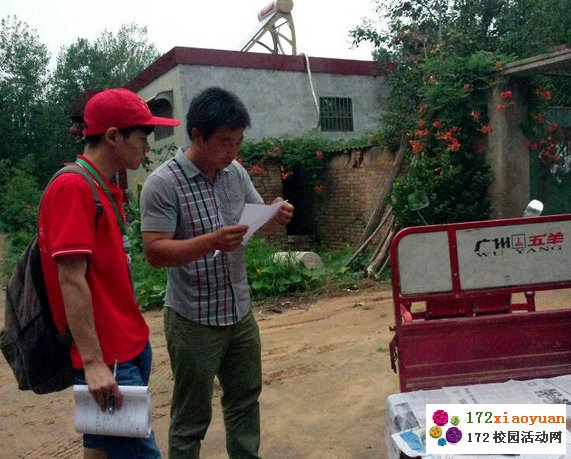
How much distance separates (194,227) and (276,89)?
11.2 meters

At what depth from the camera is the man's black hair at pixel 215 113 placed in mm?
2146

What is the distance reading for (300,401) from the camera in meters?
3.71

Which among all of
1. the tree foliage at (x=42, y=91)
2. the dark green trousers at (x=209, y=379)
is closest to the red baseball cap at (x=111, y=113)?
the dark green trousers at (x=209, y=379)

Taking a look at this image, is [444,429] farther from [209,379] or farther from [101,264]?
[101,264]

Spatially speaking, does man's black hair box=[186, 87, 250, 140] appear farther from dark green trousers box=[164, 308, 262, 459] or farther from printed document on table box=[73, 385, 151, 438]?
printed document on table box=[73, 385, 151, 438]

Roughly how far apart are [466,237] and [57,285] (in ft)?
4.94

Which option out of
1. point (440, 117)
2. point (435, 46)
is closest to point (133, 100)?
point (440, 117)

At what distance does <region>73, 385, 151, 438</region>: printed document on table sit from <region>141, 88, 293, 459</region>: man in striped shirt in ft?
1.61

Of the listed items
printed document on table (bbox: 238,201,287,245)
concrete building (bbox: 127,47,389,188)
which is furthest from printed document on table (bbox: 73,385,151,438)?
concrete building (bbox: 127,47,389,188)

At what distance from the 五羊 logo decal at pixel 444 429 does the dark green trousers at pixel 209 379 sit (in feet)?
2.89

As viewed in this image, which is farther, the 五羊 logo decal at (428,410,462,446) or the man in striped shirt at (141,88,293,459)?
the man in striped shirt at (141,88,293,459)

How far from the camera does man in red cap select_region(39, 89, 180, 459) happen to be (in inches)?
65.6

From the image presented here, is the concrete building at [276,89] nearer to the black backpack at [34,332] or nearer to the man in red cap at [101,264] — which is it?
the man in red cap at [101,264]

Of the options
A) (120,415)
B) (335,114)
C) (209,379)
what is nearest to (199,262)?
(209,379)
